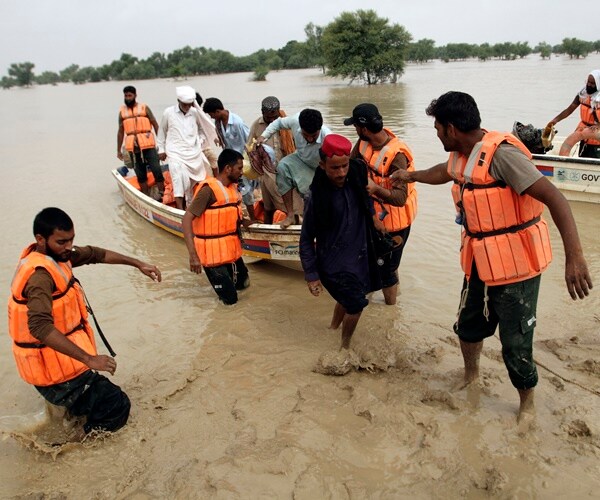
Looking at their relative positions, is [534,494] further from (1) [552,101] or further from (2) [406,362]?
(1) [552,101]

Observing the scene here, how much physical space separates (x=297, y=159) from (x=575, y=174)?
17.2 ft

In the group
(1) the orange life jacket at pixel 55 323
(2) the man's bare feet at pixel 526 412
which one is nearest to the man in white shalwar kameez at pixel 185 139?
(1) the orange life jacket at pixel 55 323

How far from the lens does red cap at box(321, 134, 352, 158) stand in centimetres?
327


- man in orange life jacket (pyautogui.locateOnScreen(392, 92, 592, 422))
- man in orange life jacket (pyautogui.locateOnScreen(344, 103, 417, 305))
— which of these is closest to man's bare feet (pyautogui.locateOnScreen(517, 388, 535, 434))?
man in orange life jacket (pyautogui.locateOnScreen(392, 92, 592, 422))

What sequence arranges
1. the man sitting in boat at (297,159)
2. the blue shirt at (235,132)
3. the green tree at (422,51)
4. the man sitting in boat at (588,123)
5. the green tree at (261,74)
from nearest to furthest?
the man sitting in boat at (297,159), the blue shirt at (235,132), the man sitting in boat at (588,123), the green tree at (261,74), the green tree at (422,51)

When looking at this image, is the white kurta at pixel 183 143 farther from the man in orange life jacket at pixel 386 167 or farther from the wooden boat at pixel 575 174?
the wooden boat at pixel 575 174

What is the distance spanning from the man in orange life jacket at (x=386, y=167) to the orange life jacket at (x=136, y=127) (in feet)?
15.7

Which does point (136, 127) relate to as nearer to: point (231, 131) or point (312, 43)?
point (231, 131)

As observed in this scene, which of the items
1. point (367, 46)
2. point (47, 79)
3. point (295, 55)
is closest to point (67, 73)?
point (47, 79)

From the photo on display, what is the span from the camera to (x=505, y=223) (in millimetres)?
2775

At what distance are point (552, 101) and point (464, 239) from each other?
19436mm

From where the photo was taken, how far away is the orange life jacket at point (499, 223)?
8.87 feet

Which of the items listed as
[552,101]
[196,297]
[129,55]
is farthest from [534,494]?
[129,55]

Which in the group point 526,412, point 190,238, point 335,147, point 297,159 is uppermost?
point 335,147
